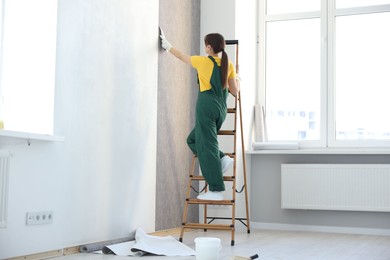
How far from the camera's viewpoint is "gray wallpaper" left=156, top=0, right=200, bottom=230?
16.8 ft

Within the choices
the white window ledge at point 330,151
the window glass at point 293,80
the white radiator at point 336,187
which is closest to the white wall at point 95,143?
the white window ledge at point 330,151

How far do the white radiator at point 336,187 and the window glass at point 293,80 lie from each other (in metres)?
0.49

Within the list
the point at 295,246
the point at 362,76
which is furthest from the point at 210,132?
the point at 362,76

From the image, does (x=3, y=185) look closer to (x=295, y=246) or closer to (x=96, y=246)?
(x=96, y=246)

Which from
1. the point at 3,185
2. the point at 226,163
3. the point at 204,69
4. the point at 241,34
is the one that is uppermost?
the point at 241,34

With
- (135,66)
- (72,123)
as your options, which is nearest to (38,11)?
(72,123)

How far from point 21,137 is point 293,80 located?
156 inches

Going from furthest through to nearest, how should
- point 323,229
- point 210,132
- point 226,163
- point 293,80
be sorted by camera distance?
point 293,80 < point 323,229 < point 226,163 < point 210,132

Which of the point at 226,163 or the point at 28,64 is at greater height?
the point at 28,64

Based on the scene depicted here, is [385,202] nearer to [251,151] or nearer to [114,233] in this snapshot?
[251,151]

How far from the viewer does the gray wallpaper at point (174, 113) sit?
16.8 ft

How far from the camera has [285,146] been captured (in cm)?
618

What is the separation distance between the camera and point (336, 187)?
5.96 meters

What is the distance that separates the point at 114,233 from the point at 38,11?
171cm
